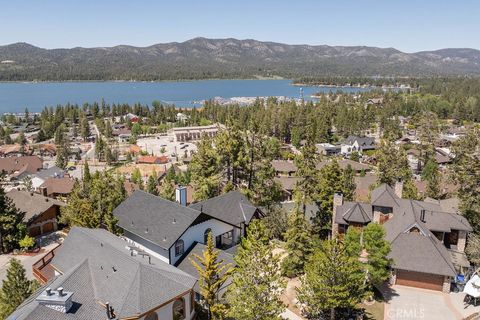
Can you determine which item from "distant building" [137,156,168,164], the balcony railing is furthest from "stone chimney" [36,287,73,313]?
"distant building" [137,156,168,164]

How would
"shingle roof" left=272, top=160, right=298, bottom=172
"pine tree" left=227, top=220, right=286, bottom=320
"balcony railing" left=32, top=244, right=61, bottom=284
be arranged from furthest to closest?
"shingle roof" left=272, top=160, right=298, bottom=172 < "balcony railing" left=32, top=244, right=61, bottom=284 < "pine tree" left=227, top=220, right=286, bottom=320

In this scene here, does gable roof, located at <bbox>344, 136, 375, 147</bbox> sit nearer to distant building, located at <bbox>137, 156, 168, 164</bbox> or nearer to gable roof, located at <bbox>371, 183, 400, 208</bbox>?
distant building, located at <bbox>137, 156, 168, 164</bbox>

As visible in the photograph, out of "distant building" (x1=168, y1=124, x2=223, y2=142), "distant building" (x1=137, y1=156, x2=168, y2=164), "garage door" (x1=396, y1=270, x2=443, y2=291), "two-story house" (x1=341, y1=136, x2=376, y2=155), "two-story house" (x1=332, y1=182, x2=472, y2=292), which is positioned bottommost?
"distant building" (x1=137, y1=156, x2=168, y2=164)

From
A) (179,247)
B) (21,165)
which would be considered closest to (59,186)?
(21,165)

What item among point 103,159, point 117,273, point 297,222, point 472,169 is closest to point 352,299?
point 297,222

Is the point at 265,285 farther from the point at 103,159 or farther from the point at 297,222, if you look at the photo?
the point at 103,159

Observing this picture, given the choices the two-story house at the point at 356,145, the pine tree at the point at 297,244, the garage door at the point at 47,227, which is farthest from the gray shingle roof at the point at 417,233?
the two-story house at the point at 356,145
